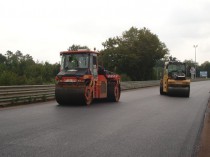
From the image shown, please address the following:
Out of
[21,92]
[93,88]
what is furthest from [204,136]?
[21,92]

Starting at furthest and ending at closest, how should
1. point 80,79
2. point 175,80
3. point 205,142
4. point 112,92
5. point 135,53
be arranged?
point 135,53 < point 175,80 < point 112,92 < point 80,79 < point 205,142

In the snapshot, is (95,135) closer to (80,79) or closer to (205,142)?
(205,142)

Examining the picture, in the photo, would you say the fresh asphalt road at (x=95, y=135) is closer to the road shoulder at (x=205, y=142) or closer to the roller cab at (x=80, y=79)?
the road shoulder at (x=205, y=142)

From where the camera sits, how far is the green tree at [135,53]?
57.2 m

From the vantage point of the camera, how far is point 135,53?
58.3m

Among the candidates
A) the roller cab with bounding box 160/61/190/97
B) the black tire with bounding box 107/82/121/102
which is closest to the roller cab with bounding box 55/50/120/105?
the black tire with bounding box 107/82/121/102

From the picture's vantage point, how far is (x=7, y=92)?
1600 centimetres

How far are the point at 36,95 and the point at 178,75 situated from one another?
12125 mm

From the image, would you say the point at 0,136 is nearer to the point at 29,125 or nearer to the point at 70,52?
the point at 29,125

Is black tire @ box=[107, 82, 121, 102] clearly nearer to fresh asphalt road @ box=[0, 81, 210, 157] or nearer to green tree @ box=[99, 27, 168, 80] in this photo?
fresh asphalt road @ box=[0, 81, 210, 157]

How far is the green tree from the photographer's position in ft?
188

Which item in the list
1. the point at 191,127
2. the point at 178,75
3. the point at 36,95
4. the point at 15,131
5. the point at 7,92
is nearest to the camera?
the point at 15,131

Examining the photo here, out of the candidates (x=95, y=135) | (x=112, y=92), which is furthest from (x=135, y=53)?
(x=95, y=135)

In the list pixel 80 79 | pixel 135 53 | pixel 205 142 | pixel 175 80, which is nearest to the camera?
pixel 205 142
